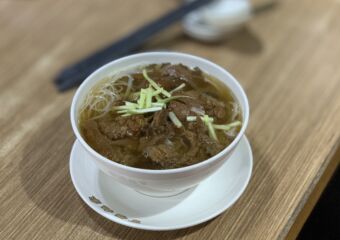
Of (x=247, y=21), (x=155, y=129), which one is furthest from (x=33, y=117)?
(x=247, y=21)

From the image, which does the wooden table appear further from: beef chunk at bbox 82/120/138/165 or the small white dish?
beef chunk at bbox 82/120/138/165

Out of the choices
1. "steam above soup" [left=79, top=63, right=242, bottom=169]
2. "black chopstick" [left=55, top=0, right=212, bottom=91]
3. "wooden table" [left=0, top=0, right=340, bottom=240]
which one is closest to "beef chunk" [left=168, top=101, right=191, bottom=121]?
"steam above soup" [left=79, top=63, right=242, bottom=169]

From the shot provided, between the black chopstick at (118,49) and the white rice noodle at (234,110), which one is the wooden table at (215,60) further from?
the white rice noodle at (234,110)

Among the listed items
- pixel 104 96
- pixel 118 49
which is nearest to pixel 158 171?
pixel 104 96

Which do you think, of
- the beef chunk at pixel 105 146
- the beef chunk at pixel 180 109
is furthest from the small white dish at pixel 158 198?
the beef chunk at pixel 180 109

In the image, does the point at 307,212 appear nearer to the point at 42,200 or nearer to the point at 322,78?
the point at 322,78
